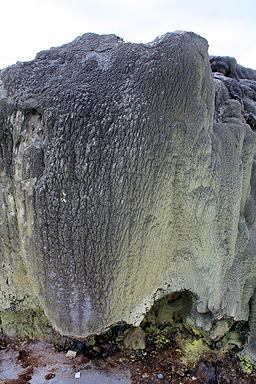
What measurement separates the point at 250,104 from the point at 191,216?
117cm

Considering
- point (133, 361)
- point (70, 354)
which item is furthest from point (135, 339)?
point (70, 354)

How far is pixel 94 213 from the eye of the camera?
112 cm

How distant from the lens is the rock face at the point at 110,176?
111 centimetres

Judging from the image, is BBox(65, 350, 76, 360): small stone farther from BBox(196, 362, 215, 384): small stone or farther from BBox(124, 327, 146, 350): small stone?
BBox(196, 362, 215, 384): small stone

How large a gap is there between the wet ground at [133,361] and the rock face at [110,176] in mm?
266

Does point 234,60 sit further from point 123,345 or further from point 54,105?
point 123,345

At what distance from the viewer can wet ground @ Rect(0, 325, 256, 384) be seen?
1.29 m

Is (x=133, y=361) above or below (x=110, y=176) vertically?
below

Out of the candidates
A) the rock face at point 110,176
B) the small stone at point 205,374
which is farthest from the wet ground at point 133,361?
the rock face at point 110,176

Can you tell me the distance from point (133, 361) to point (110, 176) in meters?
1.02

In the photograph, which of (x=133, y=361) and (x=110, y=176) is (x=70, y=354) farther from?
(x=110, y=176)

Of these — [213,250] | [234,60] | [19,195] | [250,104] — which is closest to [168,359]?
[213,250]

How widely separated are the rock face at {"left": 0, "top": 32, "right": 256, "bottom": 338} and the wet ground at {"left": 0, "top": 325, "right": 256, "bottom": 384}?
0.27 m

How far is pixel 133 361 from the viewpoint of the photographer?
1.40 metres
